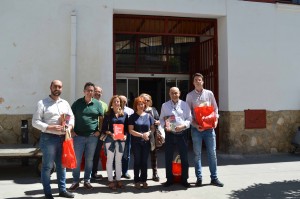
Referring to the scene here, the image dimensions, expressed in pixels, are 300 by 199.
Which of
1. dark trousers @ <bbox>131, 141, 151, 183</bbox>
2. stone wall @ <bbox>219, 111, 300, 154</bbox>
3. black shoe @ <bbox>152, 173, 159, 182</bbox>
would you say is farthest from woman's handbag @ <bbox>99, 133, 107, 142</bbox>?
stone wall @ <bbox>219, 111, 300, 154</bbox>

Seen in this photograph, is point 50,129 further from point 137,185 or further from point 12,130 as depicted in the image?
point 12,130

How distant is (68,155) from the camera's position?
17.4ft

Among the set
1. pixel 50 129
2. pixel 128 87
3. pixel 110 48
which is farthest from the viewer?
pixel 128 87

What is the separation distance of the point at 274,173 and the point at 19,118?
613 cm

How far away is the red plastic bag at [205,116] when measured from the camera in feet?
20.6

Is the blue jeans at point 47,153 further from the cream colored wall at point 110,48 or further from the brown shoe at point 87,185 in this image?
the cream colored wall at point 110,48

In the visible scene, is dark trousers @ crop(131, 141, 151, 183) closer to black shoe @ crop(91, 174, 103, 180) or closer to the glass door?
black shoe @ crop(91, 174, 103, 180)

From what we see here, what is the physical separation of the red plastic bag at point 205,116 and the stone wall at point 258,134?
3.44 metres

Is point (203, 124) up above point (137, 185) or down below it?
above

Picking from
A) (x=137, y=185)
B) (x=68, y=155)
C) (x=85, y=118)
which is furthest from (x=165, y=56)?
(x=68, y=155)

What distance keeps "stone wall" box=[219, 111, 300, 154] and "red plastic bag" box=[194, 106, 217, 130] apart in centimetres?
344

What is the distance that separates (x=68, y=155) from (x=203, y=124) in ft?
8.25

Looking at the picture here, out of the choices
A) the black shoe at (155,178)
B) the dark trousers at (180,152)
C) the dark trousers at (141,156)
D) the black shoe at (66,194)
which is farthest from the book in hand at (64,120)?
the black shoe at (155,178)

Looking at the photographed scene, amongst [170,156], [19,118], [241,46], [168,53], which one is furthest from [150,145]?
[168,53]
